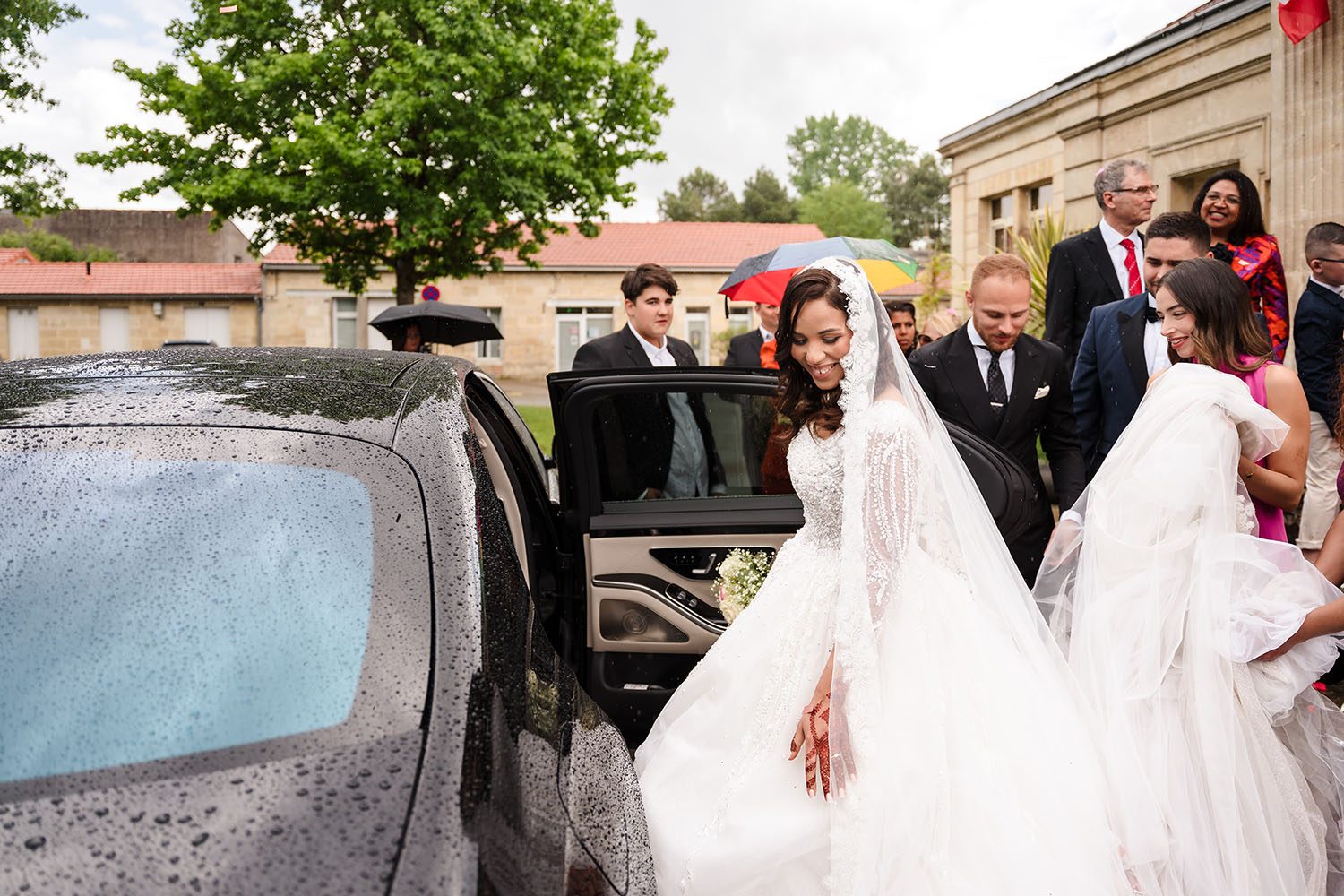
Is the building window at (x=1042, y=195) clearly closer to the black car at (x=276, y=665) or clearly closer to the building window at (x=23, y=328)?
the black car at (x=276, y=665)

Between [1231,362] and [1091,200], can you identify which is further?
[1091,200]

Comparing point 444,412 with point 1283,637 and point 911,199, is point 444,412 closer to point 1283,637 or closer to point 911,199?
point 1283,637

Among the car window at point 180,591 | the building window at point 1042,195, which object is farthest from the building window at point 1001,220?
the car window at point 180,591

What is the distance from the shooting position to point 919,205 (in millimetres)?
72500

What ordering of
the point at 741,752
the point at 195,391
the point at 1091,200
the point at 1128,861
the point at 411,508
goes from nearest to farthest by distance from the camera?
1. the point at 411,508
2. the point at 195,391
3. the point at 1128,861
4. the point at 741,752
5. the point at 1091,200

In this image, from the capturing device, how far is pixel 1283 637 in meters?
2.98

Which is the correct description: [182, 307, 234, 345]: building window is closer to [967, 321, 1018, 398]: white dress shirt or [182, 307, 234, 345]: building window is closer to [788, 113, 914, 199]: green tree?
[967, 321, 1018, 398]: white dress shirt

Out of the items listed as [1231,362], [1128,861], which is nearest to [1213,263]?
[1231,362]

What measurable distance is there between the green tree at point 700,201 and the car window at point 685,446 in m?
67.6

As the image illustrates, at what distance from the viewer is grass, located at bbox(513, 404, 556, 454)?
18.5m

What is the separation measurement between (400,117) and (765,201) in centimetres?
5149

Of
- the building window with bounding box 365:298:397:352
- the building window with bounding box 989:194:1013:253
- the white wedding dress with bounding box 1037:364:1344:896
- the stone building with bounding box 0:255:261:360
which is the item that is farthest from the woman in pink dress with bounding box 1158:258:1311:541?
the stone building with bounding box 0:255:261:360

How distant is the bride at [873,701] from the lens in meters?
2.44

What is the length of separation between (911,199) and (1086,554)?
7258cm
